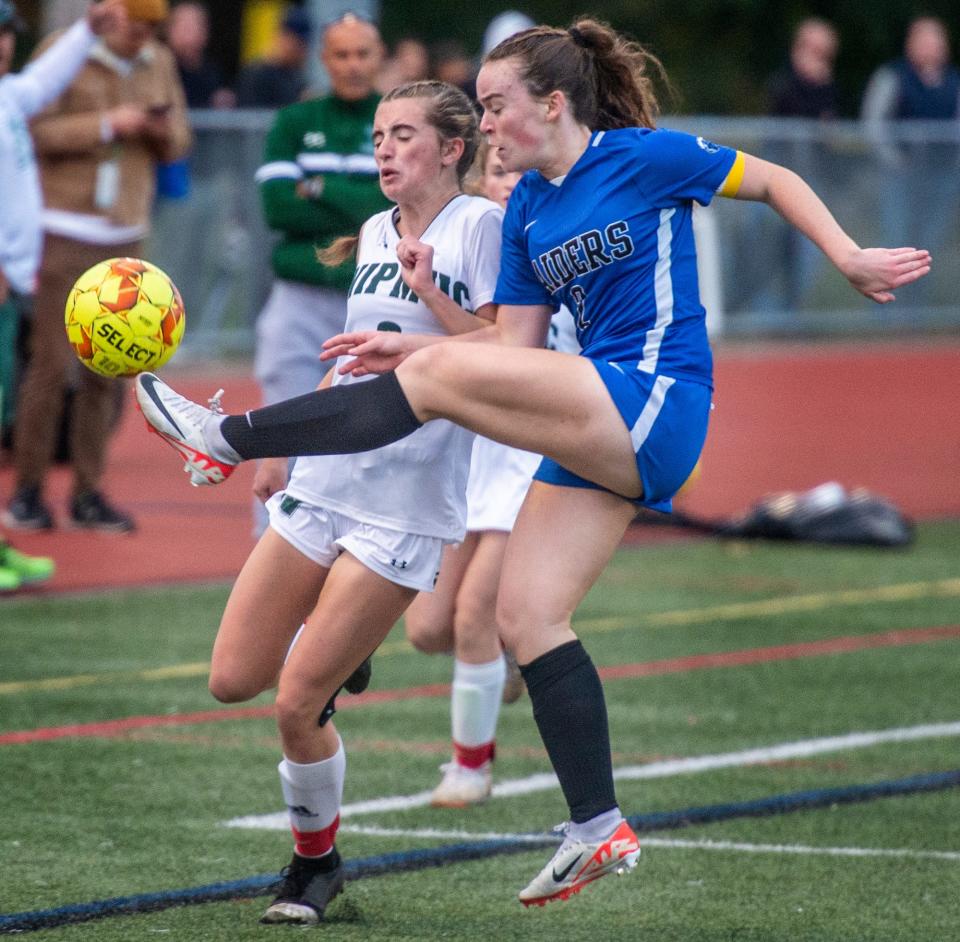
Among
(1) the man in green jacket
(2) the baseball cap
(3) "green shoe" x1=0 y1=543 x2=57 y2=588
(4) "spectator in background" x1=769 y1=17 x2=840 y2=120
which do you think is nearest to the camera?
(1) the man in green jacket

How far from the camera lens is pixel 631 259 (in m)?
5.17

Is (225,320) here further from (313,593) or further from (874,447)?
(313,593)

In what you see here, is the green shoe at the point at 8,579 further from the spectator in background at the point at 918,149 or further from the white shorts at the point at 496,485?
the spectator in background at the point at 918,149

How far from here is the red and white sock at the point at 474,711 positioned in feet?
22.2

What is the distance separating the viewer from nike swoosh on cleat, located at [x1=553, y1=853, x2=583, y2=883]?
4.93 m

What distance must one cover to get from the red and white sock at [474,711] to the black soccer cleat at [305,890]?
130cm

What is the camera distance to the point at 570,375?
502 cm

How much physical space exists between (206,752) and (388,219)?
93.0 inches

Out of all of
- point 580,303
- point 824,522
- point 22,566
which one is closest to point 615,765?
point 580,303

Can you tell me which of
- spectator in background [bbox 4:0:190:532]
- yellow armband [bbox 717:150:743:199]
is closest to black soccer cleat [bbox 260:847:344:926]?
yellow armband [bbox 717:150:743:199]

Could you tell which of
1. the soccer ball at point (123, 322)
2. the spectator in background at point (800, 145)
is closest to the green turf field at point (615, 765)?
the soccer ball at point (123, 322)

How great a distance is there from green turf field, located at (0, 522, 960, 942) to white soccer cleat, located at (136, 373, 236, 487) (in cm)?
112

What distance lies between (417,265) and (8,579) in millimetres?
4941

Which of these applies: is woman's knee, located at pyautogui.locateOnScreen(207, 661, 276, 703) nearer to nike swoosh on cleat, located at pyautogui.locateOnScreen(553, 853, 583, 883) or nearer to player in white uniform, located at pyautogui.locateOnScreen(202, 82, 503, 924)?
player in white uniform, located at pyautogui.locateOnScreen(202, 82, 503, 924)
